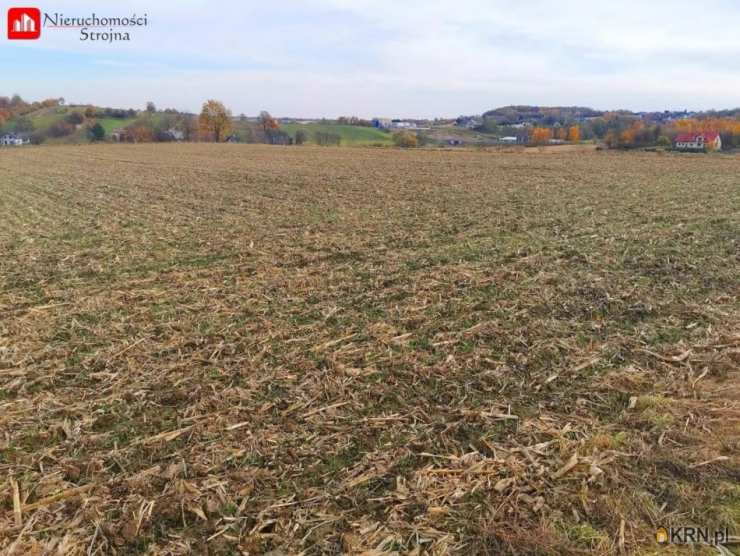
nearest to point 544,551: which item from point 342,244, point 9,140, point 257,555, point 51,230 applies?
point 257,555

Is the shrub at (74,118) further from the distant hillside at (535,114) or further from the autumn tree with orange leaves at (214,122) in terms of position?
the distant hillside at (535,114)

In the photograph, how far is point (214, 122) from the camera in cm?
9888

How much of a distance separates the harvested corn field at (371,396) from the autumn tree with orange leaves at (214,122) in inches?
3760

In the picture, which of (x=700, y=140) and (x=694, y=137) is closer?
(x=700, y=140)

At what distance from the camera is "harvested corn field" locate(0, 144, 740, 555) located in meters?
3.48

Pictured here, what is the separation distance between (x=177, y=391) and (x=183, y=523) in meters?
1.91

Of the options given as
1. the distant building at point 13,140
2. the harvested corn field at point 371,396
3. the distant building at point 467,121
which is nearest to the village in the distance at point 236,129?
the distant building at point 13,140

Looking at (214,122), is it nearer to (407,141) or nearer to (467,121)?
(407,141)

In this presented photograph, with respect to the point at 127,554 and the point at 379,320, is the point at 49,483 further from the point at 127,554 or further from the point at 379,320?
the point at 379,320

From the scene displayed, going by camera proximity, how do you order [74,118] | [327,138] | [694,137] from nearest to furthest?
1. [694,137]
2. [327,138]
3. [74,118]

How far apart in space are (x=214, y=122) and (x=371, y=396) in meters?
104

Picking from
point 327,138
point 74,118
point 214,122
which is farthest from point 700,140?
point 74,118

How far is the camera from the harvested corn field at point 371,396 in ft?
11.4

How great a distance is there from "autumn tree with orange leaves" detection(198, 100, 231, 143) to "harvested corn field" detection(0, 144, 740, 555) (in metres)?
95.5
